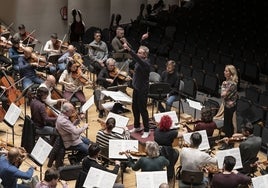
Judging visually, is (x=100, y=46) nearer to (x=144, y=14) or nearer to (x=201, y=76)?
(x=201, y=76)

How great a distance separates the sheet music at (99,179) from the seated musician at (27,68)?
477 cm

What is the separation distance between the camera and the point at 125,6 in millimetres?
19625

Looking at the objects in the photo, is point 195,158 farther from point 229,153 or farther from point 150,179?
point 150,179

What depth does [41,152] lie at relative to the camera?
7.25m

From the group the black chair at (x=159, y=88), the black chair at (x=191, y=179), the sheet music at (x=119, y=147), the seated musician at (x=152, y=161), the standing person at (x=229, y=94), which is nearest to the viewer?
the black chair at (x=191, y=179)

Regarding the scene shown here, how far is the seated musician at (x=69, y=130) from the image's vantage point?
805cm

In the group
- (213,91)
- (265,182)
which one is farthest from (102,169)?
(213,91)

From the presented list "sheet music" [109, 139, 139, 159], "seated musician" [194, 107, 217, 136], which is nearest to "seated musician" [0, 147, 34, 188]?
"sheet music" [109, 139, 139, 159]

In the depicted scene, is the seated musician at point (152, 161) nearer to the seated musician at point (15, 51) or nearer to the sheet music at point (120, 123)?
the sheet music at point (120, 123)

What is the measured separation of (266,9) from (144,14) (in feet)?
16.4

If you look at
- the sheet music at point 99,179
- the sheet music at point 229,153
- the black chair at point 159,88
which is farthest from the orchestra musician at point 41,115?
the sheet music at point 229,153

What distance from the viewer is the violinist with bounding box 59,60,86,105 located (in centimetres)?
A: 1048

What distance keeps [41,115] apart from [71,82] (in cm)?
199

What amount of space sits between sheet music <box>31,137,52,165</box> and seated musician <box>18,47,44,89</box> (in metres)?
3.72
